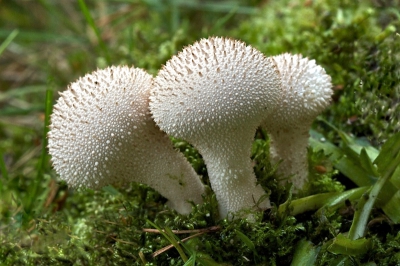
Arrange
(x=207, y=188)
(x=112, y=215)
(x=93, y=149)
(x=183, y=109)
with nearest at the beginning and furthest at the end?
(x=183, y=109) → (x=93, y=149) → (x=207, y=188) → (x=112, y=215)

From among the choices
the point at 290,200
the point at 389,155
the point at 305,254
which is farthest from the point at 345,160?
the point at 305,254

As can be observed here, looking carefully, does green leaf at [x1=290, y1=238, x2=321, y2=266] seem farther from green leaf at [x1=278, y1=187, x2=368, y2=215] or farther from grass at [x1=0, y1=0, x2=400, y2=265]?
green leaf at [x1=278, y1=187, x2=368, y2=215]

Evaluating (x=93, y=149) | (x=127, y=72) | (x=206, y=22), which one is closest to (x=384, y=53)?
(x=127, y=72)

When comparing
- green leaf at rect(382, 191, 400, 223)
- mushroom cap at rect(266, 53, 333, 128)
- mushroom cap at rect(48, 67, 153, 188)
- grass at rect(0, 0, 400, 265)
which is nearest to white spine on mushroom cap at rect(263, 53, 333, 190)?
mushroom cap at rect(266, 53, 333, 128)

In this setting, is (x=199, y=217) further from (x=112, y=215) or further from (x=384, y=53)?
(x=384, y=53)

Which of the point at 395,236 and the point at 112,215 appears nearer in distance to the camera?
the point at 395,236

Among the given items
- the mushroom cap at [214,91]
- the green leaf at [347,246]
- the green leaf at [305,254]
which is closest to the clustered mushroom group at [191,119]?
the mushroom cap at [214,91]
